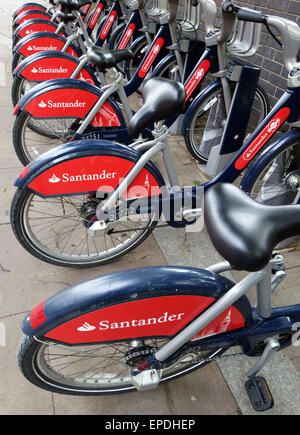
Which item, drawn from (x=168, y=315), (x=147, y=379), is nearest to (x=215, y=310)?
(x=168, y=315)

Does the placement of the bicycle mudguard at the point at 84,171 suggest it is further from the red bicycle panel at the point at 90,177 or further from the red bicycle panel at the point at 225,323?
the red bicycle panel at the point at 225,323

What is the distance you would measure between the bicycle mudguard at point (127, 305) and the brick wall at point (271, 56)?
258cm

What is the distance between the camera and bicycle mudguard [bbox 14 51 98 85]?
3.23 meters

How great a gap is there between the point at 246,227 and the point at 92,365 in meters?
1.25

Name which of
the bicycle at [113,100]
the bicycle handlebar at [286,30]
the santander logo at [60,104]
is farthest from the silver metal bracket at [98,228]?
the bicycle handlebar at [286,30]

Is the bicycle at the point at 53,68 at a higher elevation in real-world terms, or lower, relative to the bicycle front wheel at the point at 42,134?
higher

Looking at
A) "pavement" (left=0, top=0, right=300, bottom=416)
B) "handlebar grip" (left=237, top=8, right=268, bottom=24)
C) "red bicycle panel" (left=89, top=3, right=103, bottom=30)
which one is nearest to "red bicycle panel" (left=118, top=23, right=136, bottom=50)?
"red bicycle panel" (left=89, top=3, right=103, bottom=30)

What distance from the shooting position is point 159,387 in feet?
5.45

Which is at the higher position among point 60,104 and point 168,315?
point 60,104

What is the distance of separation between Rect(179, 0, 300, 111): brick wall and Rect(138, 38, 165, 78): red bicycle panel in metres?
0.91

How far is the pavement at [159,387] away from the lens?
1.58 meters

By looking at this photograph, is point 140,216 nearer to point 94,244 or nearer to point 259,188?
point 94,244

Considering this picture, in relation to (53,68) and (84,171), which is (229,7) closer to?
(84,171)

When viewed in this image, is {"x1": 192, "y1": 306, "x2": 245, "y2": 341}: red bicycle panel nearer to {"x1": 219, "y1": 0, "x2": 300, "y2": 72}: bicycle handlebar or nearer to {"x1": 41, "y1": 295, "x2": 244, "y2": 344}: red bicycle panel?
{"x1": 41, "y1": 295, "x2": 244, "y2": 344}: red bicycle panel
